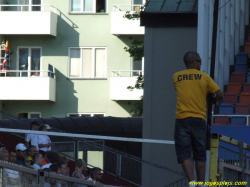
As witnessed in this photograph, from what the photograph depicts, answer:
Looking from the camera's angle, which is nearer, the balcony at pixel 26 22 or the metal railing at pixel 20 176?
the metal railing at pixel 20 176

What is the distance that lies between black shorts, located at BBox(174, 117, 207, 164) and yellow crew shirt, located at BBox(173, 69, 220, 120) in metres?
0.08

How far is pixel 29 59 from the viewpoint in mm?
40344

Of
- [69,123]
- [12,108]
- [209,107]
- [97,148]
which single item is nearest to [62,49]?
[12,108]

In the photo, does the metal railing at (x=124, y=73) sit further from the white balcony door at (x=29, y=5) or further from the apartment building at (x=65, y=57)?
the white balcony door at (x=29, y=5)

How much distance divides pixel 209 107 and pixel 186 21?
10.0 metres

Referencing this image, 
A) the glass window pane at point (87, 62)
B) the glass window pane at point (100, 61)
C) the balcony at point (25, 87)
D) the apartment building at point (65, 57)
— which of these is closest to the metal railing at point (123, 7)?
the apartment building at point (65, 57)

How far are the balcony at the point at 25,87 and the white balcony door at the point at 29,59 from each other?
99 centimetres

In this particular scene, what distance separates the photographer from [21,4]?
40500 mm

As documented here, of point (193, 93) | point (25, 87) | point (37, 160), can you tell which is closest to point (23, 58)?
point (25, 87)

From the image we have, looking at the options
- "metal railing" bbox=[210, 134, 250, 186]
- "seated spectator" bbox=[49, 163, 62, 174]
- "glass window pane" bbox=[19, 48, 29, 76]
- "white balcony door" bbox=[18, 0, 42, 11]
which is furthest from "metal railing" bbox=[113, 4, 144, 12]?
"metal railing" bbox=[210, 134, 250, 186]

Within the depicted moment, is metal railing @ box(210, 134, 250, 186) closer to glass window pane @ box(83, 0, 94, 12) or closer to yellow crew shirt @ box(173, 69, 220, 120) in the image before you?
yellow crew shirt @ box(173, 69, 220, 120)

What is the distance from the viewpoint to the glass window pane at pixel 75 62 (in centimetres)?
4041

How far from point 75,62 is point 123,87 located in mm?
3250

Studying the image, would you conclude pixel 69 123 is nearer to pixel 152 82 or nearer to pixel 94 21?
pixel 152 82
